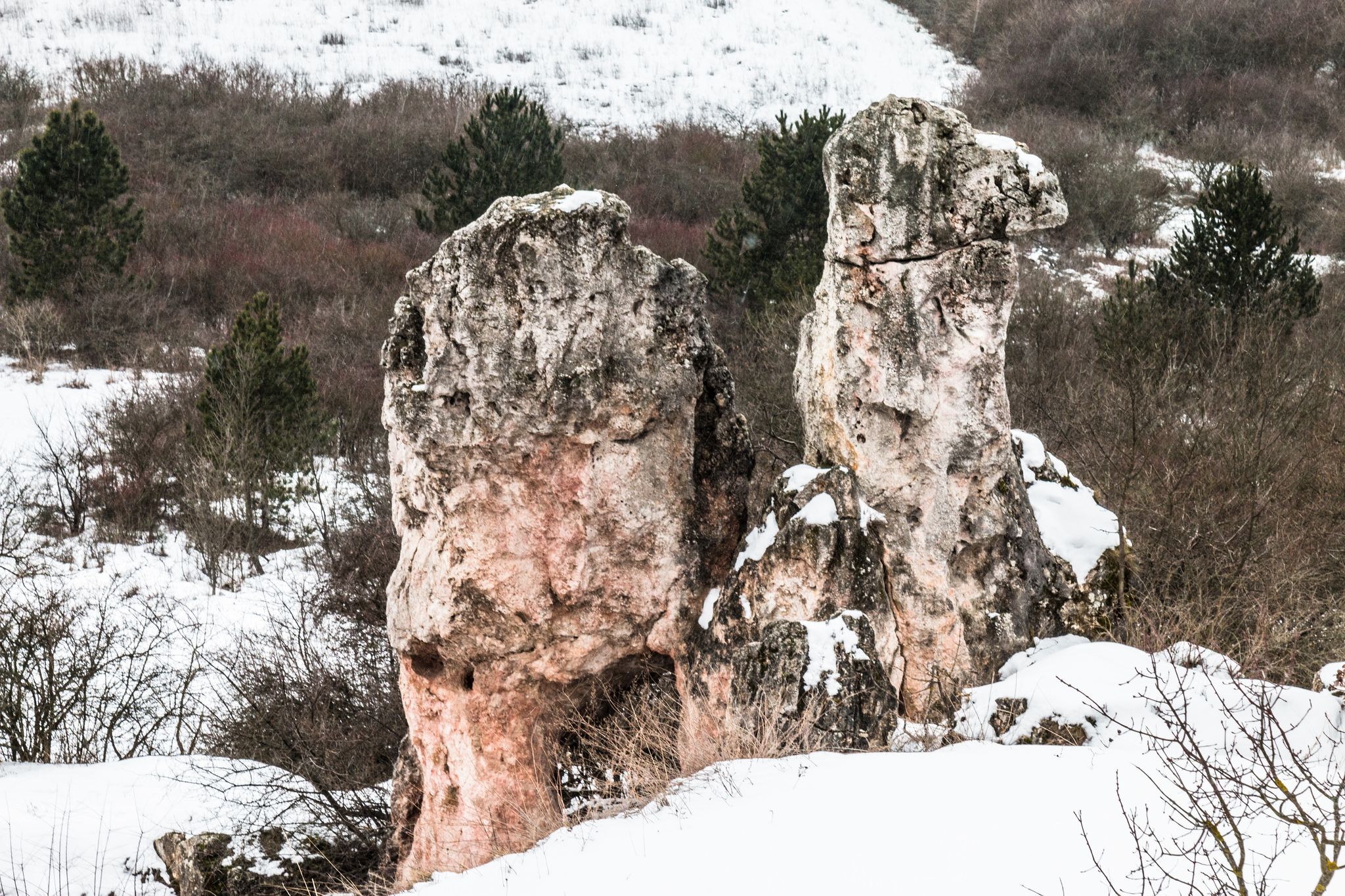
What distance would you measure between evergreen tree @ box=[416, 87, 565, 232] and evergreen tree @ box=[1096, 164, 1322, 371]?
934cm

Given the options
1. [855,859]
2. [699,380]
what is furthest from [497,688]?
[855,859]

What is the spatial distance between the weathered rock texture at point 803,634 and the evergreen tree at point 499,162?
13.2m

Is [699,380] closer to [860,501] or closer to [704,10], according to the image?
[860,501]

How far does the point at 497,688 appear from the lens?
5.20m

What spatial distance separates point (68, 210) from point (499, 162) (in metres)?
6.72

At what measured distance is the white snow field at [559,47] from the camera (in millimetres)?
29781

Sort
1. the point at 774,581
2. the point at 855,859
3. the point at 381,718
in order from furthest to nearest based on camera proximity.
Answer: the point at 381,718 < the point at 774,581 < the point at 855,859

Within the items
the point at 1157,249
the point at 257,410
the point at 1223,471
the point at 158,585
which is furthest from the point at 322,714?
the point at 1157,249

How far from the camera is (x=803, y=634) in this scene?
4637 mm

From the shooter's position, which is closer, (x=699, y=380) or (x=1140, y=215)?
(x=699, y=380)

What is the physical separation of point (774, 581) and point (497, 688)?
1518mm

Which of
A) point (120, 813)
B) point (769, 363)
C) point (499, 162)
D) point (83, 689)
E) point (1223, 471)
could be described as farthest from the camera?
A: point (499, 162)

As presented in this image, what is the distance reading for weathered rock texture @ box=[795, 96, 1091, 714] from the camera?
16.5 feet

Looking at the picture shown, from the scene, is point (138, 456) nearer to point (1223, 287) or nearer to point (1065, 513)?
point (1065, 513)
